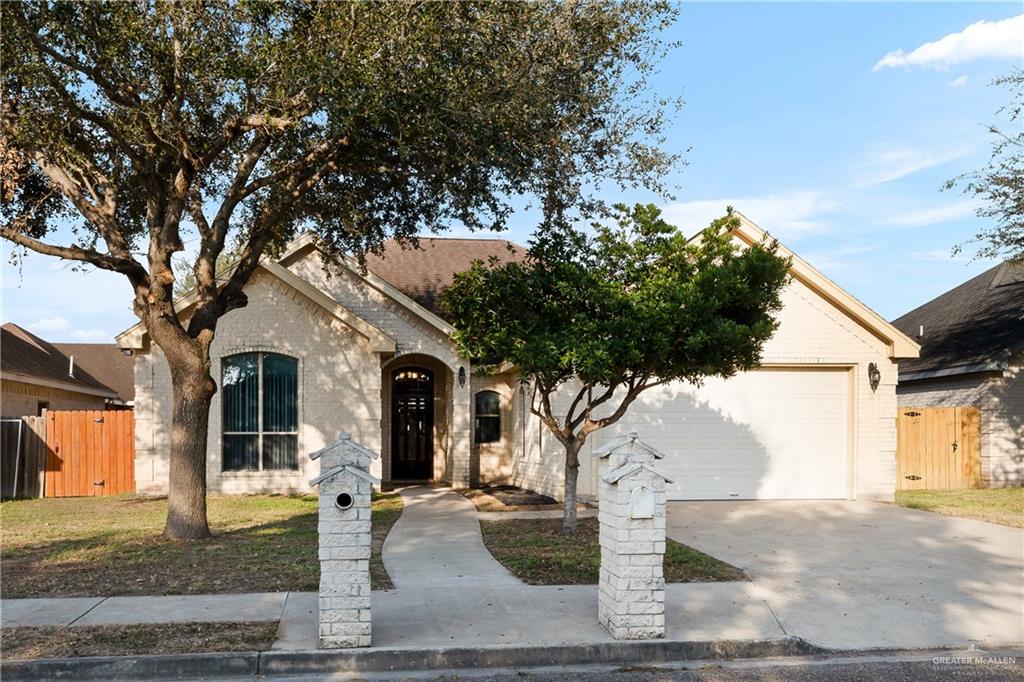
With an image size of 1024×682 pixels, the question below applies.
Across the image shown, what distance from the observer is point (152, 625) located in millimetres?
7566

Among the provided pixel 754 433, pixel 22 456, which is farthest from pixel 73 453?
pixel 754 433

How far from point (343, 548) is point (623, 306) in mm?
5335

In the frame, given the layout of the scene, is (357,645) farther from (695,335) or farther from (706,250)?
(706,250)

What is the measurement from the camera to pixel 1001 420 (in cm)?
1992

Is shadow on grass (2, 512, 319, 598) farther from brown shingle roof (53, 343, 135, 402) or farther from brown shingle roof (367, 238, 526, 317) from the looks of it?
brown shingle roof (53, 343, 135, 402)

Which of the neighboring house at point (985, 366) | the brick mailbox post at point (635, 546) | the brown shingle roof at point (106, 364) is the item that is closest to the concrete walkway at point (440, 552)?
the brick mailbox post at point (635, 546)

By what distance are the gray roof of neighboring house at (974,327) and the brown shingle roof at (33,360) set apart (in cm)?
Result: 2278

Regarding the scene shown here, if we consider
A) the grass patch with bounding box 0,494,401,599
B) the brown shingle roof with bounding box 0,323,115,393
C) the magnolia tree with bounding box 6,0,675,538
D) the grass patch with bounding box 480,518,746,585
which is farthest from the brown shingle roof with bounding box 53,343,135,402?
the grass patch with bounding box 480,518,746,585

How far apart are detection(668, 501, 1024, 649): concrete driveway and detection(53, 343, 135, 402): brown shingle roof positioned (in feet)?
96.8

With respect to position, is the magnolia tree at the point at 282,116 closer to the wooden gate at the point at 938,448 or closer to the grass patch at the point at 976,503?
the grass patch at the point at 976,503

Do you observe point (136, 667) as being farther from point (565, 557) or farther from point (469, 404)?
point (469, 404)

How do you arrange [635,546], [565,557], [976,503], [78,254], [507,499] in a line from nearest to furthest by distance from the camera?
1. [635,546]
2. [565,557]
3. [78,254]
4. [976,503]
5. [507,499]

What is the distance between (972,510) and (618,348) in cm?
862

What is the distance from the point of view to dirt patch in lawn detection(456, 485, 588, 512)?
51.5 feet
